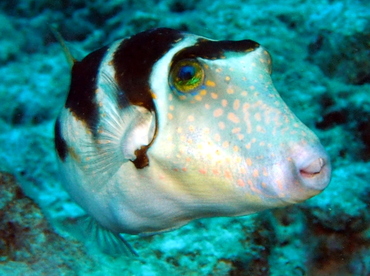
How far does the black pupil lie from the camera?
4.31 ft

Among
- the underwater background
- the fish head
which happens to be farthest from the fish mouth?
the underwater background

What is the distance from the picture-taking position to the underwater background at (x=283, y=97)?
2553 mm

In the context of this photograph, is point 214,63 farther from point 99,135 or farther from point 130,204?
point 130,204

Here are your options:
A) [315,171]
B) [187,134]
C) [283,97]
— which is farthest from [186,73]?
[283,97]

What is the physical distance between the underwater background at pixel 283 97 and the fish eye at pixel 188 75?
1.17 metres

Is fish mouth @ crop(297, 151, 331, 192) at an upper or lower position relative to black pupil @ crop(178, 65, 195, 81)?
lower

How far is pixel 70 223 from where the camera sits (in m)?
2.86

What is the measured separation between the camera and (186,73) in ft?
4.32

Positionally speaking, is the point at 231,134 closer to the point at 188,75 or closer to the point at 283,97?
the point at 188,75

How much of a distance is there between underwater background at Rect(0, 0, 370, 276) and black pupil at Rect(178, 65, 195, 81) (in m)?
1.17

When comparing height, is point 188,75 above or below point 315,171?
above

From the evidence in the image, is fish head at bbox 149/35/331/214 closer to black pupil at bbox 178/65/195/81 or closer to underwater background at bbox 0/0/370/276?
black pupil at bbox 178/65/195/81

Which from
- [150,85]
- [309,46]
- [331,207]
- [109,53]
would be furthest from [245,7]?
[150,85]

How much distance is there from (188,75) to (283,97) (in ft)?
7.53
